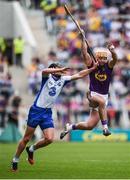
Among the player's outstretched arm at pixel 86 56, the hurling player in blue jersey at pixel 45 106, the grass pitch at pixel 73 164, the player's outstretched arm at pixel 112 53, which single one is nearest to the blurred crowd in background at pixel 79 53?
the grass pitch at pixel 73 164

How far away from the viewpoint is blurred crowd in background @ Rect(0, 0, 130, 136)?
36.0 metres

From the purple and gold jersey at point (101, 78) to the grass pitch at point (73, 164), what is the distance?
173 cm

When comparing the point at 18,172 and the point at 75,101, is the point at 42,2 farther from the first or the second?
the point at 18,172

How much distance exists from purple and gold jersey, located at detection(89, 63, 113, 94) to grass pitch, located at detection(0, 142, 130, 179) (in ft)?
5.68

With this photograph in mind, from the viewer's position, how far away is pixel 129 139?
117 feet

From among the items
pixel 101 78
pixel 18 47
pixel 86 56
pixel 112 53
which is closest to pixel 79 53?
pixel 18 47

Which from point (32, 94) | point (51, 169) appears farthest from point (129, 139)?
point (51, 169)

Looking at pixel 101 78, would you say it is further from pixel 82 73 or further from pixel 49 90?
pixel 49 90

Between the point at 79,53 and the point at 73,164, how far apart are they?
1742 centimetres

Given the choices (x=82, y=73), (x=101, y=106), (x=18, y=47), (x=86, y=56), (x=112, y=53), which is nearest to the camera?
(x=82, y=73)

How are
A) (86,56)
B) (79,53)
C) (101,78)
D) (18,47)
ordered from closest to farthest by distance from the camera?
1. (86,56)
2. (101,78)
3. (79,53)
4. (18,47)

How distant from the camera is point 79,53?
127 feet

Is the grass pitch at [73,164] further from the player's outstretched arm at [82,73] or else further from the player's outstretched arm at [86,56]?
the player's outstretched arm at [86,56]

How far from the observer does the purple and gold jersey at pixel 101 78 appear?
21484 mm
